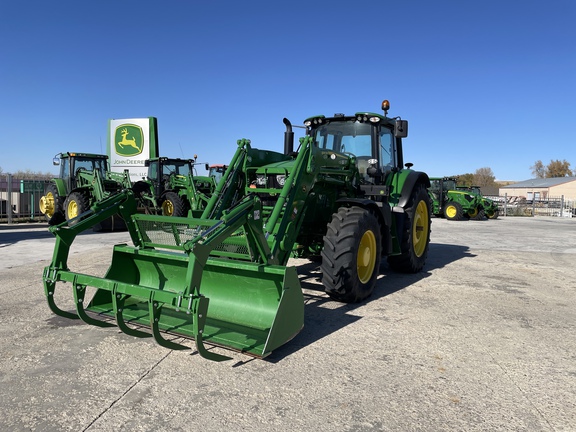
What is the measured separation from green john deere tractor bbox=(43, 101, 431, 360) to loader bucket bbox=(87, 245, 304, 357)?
1 centimetres

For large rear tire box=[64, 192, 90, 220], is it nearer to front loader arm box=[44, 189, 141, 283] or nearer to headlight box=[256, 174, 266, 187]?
headlight box=[256, 174, 266, 187]

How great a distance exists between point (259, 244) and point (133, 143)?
16221 mm

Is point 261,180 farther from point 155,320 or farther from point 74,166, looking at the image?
point 74,166

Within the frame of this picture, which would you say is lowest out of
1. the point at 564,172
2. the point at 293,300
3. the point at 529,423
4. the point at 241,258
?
the point at 529,423

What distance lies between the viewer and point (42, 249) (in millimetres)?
9453

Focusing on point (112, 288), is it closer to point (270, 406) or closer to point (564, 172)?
point (270, 406)

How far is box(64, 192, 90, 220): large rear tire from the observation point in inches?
519

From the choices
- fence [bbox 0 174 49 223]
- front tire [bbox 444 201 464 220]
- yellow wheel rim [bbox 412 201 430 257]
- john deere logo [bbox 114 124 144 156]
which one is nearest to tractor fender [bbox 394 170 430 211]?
yellow wheel rim [bbox 412 201 430 257]

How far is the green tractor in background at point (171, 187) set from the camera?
45.3 feet

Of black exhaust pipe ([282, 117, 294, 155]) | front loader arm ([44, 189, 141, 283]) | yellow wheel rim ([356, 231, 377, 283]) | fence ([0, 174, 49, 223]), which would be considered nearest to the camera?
front loader arm ([44, 189, 141, 283])

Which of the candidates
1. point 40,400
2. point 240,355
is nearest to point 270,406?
point 240,355

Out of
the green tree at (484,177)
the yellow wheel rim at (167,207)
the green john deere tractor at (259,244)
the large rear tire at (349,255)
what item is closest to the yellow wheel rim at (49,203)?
the yellow wheel rim at (167,207)

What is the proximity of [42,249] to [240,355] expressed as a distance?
25.3 ft

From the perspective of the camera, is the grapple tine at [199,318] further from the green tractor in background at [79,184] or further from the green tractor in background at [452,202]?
the green tractor in background at [452,202]
